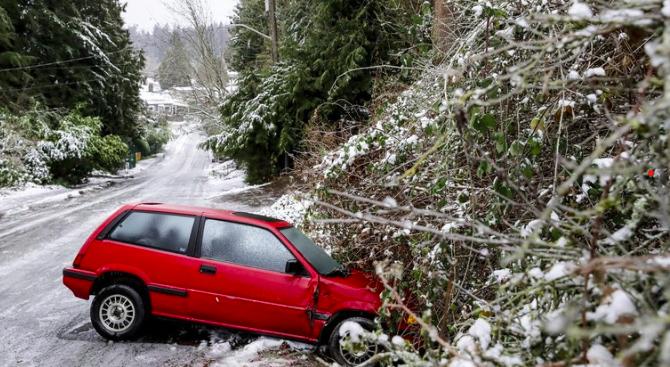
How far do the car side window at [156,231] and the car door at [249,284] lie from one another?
0.25 metres

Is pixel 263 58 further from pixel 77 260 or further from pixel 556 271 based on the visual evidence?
pixel 556 271

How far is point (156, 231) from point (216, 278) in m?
1.03

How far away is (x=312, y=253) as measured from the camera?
18.6ft

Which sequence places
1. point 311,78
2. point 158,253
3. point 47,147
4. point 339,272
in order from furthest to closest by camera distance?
point 47,147 → point 311,78 → point 158,253 → point 339,272

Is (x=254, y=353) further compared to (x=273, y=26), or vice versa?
(x=273, y=26)

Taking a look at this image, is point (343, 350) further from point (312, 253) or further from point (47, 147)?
point (47, 147)

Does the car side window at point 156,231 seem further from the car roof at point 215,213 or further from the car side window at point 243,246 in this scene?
the car side window at point 243,246

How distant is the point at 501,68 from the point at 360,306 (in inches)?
109

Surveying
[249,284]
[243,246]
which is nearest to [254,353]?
[249,284]

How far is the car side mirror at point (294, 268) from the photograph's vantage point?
5172mm

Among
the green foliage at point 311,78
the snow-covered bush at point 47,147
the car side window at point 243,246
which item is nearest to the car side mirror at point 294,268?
the car side window at point 243,246

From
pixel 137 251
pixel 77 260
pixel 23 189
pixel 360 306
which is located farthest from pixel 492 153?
pixel 23 189

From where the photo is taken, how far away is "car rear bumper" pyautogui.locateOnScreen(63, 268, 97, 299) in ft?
18.3

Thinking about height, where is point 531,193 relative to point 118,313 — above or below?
above
